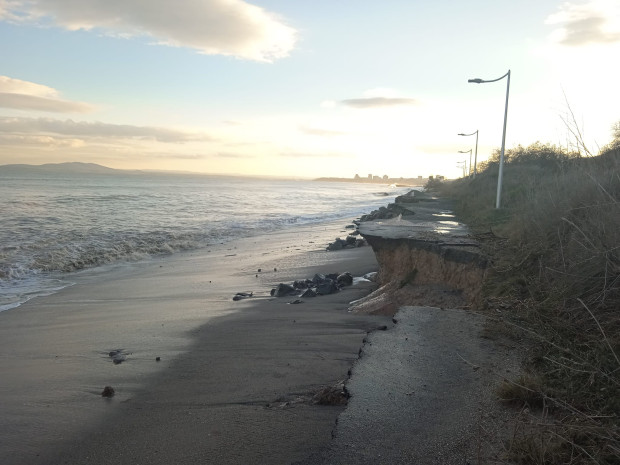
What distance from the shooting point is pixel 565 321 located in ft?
15.3

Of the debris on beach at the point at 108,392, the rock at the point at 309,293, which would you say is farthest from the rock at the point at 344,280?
the debris on beach at the point at 108,392

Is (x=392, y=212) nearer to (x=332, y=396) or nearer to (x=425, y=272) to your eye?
(x=425, y=272)

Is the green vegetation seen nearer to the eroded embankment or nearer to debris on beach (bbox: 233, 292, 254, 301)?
the eroded embankment

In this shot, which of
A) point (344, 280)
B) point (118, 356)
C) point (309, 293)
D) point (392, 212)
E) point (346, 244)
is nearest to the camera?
point (118, 356)

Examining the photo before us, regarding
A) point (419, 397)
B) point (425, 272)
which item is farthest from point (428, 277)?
point (419, 397)

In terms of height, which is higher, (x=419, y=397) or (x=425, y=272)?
(x=425, y=272)

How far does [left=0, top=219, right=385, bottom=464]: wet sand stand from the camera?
376 centimetres

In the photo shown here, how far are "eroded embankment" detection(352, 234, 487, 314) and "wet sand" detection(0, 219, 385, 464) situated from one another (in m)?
0.72

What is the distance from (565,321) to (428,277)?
3.95 metres

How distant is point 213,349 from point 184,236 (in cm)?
1491

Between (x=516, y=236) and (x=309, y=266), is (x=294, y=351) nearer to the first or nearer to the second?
(x=516, y=236)

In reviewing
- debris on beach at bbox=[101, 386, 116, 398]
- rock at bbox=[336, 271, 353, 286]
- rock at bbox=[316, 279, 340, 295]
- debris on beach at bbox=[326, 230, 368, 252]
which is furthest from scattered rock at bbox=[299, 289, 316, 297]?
debris on beach at bbox=[326, 230, 368, 252]

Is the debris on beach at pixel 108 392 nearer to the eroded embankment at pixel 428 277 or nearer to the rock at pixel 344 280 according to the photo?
the eroded embankment at pixel 428 277

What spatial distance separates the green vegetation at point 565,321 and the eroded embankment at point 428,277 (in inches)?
16.7
